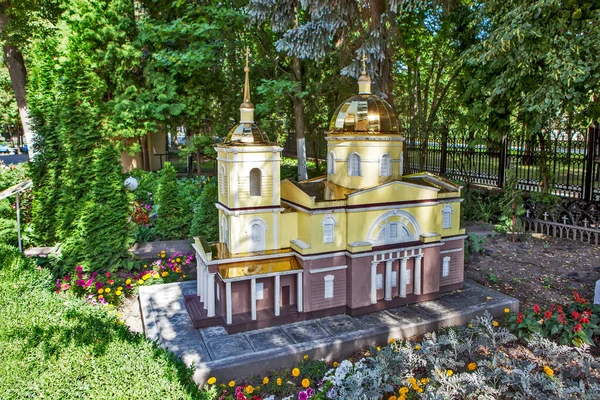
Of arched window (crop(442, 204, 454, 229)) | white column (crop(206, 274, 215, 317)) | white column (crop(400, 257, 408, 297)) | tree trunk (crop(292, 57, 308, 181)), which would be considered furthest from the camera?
tree trunk (crop(292, 57, 308, 181))

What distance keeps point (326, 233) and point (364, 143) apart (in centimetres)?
213

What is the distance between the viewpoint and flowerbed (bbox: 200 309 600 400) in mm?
6402

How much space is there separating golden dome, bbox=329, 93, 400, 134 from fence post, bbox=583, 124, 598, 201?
9.34 metres

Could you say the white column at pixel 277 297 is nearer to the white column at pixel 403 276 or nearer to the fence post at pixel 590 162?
the white column at pixel 403 276

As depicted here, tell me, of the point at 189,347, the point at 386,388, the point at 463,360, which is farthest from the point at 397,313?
the point at 189,347

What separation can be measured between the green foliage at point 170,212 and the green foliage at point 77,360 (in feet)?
24.1

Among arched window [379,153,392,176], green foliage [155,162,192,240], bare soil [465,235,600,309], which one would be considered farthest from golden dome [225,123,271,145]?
bare soil [465,235,600,309]

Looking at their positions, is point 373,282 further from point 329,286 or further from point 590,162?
point 590,162

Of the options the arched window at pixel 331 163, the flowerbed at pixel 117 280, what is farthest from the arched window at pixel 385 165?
the flowerbed at pixel 117 280

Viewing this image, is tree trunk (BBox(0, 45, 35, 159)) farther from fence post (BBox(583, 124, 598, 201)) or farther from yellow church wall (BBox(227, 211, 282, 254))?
fence post (BBox(583, 124, 598, 201))

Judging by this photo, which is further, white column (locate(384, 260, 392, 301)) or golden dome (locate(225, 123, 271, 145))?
white column (locate(384, 260, 392, 301))

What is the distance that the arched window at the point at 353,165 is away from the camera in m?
9.86

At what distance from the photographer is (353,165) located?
994 centimetres

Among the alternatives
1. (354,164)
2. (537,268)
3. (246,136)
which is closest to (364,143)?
(354,164)
